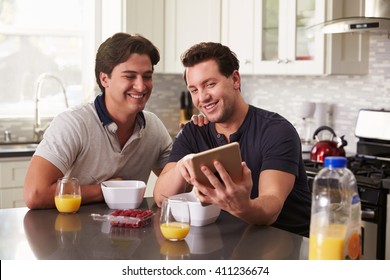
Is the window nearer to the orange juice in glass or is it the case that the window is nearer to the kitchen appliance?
the kitchen appliance

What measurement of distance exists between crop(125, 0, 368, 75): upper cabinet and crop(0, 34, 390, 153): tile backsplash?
0.39 feet

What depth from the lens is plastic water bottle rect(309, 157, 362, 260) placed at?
5.66ft

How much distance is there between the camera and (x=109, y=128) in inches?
117

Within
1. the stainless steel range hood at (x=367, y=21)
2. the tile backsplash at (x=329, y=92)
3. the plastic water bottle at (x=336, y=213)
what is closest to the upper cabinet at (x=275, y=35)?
the stainless steel range hood at (x=367, y=21)

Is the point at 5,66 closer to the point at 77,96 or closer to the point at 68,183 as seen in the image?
the point at 77,96

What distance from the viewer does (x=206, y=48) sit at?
2.76m

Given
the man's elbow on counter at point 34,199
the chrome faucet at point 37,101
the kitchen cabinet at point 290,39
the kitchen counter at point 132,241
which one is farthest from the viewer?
the chrome faucet at point 37,101

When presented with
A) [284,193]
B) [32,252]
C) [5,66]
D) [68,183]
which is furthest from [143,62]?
[5,66]

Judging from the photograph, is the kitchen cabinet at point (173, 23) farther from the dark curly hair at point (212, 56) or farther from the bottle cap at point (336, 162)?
the bottle cap at point (336, 162)

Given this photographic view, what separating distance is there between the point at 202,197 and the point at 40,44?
359cm

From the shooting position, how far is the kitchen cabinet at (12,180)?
15.4 ft

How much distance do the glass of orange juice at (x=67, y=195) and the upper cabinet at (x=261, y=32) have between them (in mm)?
2233

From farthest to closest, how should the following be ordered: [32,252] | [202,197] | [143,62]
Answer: [143,62] < [202,197] < [32,252]

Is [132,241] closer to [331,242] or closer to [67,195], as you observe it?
[67,195]
